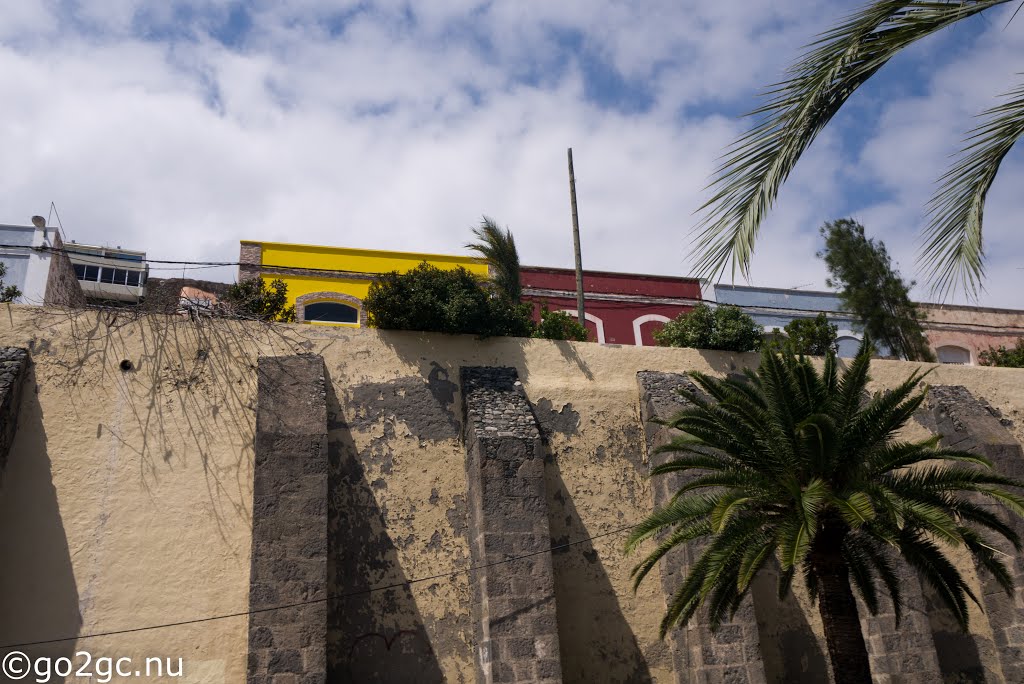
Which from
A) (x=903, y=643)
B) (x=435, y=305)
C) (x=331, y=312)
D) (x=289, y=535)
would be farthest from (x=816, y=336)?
(x=289, y=535)

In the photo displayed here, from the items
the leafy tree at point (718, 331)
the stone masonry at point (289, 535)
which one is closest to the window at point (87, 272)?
the stone masonry at point (289, 535)

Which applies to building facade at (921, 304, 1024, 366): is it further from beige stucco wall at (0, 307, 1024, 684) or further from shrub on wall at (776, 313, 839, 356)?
beige stucco wall at (0, 307, 1024, 684)

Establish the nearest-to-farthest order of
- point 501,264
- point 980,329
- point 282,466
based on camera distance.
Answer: point 282,466 < point 501,264 < point 980,329

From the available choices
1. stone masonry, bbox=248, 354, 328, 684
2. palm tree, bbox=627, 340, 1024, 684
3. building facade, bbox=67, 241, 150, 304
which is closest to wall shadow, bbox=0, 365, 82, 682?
stone masonry, bbox=248, 354, 328, 684

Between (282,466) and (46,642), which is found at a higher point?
(282,466)

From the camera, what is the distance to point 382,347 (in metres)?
12.7

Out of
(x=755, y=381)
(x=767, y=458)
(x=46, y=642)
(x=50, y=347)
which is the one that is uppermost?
(x=50, y=347)

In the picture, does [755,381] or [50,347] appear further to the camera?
[50,347]

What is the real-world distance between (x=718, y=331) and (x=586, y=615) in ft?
18.6

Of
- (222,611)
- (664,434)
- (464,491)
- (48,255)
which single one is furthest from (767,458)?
(48,255)

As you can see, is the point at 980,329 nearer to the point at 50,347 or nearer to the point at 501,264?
the point at 501,264

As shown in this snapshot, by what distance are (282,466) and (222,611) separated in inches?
78.7

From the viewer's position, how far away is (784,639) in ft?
41.0

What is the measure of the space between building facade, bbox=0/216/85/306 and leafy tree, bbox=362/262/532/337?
9520mm
